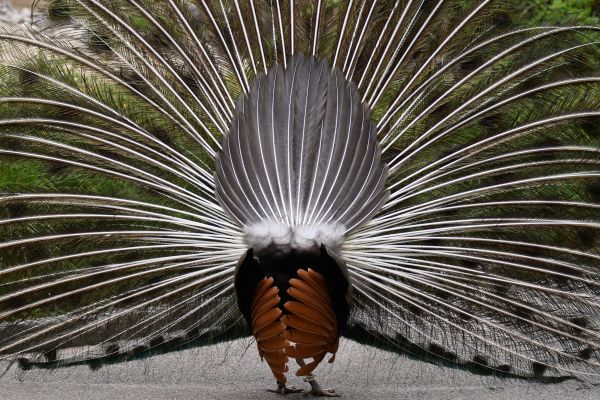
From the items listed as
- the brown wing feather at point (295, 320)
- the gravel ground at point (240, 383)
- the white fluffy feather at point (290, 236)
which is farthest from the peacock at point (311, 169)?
the brown wing feather at point (295, 320)

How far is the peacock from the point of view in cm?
555

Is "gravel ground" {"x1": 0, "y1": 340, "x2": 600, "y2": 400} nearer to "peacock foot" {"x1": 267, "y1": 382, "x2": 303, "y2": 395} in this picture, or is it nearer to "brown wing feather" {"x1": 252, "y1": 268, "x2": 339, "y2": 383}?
"peacock foot" {"x1": 267, "y1": 382, "x2": 303, "y2": 395}

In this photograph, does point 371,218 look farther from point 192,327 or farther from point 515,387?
point 515,387

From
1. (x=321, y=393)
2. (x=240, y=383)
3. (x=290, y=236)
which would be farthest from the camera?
(x=240, y=383)

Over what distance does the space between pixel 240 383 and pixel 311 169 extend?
5.99 ft

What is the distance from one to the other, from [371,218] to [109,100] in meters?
1.71

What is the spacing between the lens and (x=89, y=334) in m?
5.76

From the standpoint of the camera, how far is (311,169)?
17.6 ft

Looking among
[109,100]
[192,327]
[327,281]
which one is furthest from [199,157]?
[327,281]

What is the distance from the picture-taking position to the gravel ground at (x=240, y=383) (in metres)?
6.08

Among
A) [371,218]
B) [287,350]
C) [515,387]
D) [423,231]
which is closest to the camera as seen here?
[287,350]

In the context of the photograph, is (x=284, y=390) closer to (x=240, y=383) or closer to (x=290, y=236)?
(x=240, y=383)

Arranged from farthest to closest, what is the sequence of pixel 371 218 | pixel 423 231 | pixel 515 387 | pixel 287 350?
pixel 515 387
pixel 423 231
pixel 371 218
pixel 287 350

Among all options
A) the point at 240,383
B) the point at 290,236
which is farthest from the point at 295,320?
the point at 240,383
